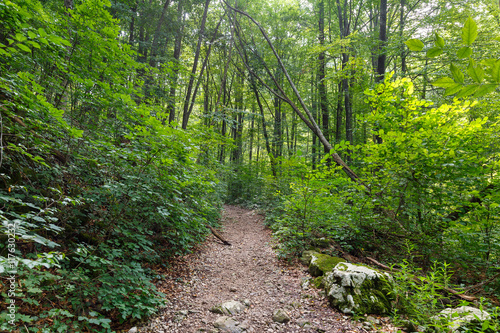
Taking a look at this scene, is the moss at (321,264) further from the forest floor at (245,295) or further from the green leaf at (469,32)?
the green leaf at (469,32)

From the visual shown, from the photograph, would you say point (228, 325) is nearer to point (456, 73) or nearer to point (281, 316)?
point (281, 316)

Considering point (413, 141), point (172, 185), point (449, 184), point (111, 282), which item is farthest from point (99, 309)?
point (449, 184)

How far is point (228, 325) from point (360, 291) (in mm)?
A: 2023

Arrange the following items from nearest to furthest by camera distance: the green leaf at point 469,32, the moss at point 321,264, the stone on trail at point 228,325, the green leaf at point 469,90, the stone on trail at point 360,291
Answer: the green leaf at point 469,32 < the green leaf at point 469,90 < the stone on trail at point 228,325 < the stone on trail at point 360,291 < the moss at point 321,264

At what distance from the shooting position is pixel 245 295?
154 inches

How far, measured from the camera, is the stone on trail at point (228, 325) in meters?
2.95

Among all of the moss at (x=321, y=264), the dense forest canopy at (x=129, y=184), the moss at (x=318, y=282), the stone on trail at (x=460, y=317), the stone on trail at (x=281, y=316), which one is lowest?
the stone on trail at (x=281, y=316)

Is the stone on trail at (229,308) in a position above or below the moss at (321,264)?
below

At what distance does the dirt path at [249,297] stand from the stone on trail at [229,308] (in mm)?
74

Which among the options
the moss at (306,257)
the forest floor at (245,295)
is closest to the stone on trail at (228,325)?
the forest floor at (245,295)

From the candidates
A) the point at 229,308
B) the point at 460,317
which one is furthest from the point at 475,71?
the point at 229,308

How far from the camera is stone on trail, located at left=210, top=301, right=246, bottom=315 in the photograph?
3.35 m

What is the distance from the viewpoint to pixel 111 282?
294cm

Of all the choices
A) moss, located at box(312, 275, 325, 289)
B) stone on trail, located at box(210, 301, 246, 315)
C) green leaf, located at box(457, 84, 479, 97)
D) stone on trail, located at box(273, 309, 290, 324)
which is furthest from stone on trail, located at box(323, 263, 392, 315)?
green leaf, located at box(457, 84, 479, 97)
